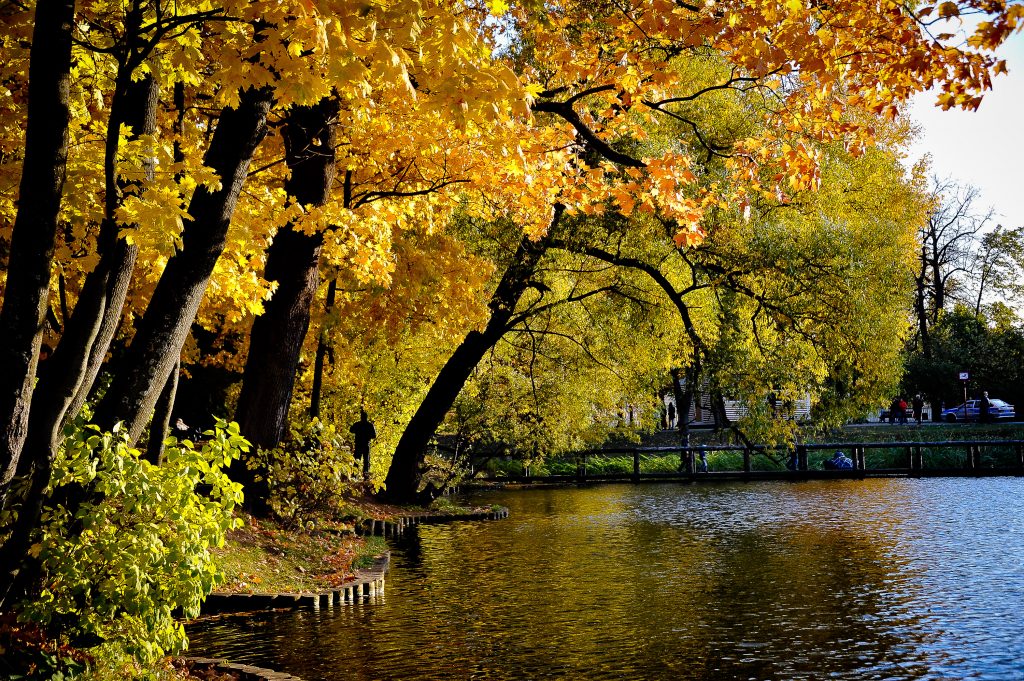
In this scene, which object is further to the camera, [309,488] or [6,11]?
[309,488]

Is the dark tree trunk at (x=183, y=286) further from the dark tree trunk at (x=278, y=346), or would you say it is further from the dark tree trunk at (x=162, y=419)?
the dark tree trunk at (x=278, y=346)

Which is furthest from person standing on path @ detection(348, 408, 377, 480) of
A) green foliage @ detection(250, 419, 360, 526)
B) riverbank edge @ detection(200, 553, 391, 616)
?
riverbank edge @ detection(200, 553, 391, 616)

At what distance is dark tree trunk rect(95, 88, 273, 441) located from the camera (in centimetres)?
678

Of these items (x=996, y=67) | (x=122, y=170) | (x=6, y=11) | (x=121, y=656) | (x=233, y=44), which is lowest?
(x=121, y=656)

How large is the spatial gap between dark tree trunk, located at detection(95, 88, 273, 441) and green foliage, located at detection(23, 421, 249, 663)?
350 mm

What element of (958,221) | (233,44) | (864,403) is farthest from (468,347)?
(958,221)

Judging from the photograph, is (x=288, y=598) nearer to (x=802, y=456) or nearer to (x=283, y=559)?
(x=283, y=559)

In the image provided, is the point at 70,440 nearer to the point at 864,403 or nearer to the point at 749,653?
the point at 749,653

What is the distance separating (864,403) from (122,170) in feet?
55.0

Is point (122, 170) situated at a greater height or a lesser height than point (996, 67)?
lesser

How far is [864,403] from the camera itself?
20469 millimetres

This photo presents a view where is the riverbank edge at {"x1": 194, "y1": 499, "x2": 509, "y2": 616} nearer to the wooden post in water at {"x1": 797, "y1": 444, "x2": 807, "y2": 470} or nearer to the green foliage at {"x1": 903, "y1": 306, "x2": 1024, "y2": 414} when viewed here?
the wooden post in water at {"x1": 797, "y1": 444, "x2": 807, "y2": 470}

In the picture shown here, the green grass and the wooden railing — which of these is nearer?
the green grass

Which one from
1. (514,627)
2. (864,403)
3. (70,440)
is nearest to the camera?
(70,440)
